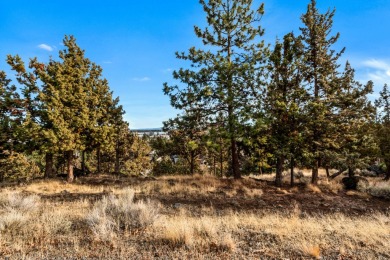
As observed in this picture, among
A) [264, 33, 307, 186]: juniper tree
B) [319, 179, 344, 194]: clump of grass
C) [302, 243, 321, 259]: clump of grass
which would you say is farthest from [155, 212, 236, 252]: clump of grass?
[319, 179, 344, 194]: clump of grass

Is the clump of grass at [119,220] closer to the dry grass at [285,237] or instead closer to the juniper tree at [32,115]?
the dry grass at [285,237]

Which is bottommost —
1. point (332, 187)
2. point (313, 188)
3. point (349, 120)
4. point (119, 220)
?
point (332, 187)

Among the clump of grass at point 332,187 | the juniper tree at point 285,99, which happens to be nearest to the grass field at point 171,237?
the juniper tree at point 285,99

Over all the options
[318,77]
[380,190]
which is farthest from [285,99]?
[380,190]

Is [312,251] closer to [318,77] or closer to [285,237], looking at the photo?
[285,237]

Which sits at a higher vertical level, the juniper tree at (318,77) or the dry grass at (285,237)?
the juniper tree at (318,77)

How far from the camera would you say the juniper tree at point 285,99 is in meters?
16.5

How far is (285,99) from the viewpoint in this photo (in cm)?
1717

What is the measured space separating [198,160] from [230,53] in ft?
98.7

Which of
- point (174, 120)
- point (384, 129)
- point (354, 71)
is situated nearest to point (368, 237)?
point (174, 120)

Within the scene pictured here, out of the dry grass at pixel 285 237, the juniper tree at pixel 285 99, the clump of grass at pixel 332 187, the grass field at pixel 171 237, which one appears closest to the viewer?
the grass field at pixel 171 237

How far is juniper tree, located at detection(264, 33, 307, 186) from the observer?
1652 cm

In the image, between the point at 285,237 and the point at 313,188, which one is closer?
the point at 285,237

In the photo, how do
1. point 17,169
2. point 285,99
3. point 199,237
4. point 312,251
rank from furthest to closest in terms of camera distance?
point 17,169 → point 285,99 → point 199,237 → point 312,251
